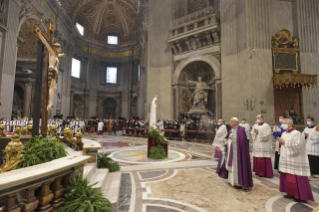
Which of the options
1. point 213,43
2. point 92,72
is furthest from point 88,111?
point 213,43

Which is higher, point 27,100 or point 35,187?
point 27,100

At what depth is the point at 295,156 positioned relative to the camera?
3.56m

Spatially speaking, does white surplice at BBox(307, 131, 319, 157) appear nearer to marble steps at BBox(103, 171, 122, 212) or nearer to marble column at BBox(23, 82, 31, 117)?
marble steps at BBox(103, 171, 122, 212)

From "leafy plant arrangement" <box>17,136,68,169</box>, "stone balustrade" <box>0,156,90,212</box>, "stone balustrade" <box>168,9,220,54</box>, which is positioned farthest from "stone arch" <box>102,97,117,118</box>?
"stone balustrade" <box>0,156,90,212</box>

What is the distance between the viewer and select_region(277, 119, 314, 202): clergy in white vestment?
3.39 metres

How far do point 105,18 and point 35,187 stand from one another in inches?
1231

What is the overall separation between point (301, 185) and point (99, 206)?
349cm

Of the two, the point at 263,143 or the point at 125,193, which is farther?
the point at 263,143

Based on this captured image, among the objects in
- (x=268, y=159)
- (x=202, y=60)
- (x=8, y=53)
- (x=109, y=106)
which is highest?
(x=202, y=60)

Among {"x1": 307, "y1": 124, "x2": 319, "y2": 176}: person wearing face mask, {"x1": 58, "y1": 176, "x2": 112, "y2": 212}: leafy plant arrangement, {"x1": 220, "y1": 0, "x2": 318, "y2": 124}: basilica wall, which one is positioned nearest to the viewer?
{"x1": 58, "y1": 176, "x2": 112, "y2": 212}: leafy plant arrangement

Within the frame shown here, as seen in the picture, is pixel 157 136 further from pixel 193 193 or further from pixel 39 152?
pixel 39 152

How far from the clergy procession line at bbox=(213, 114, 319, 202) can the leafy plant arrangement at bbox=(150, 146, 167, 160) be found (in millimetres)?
2514

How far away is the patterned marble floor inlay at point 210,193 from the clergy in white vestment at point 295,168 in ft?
1.23

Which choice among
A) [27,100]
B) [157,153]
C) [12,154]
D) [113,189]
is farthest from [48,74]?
[27,100]
